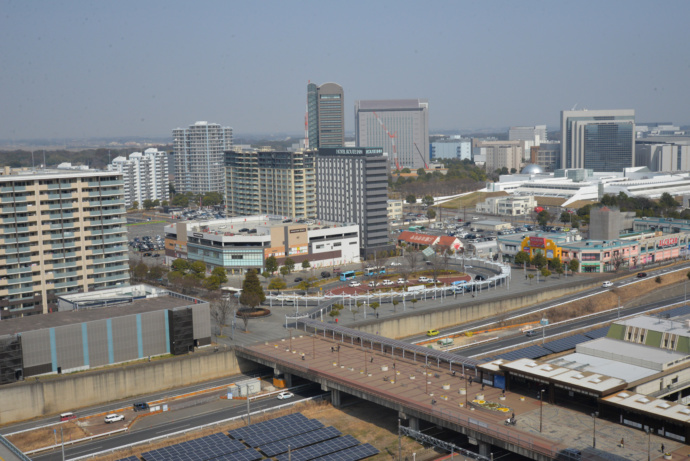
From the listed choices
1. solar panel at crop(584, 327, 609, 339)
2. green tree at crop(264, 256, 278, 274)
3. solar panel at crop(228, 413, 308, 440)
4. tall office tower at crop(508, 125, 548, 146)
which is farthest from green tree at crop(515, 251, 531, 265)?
tall office tower at crop(508, 125, 548, 146)

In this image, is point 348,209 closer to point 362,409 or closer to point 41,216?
point 41,216

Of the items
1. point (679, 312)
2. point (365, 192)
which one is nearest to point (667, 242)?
point (679, 312)

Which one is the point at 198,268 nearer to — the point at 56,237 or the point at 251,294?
the point at 251,294

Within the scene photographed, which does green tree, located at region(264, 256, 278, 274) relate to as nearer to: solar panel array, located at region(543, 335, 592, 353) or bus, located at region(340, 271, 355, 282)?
bus, located at region(340, 271, 355, 282)

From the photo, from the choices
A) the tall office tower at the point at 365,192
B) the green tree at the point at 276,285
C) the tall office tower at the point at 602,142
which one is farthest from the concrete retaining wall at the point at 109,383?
the tall office tower at the point at 602,142

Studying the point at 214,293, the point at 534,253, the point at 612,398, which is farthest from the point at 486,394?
the point at 534,253
